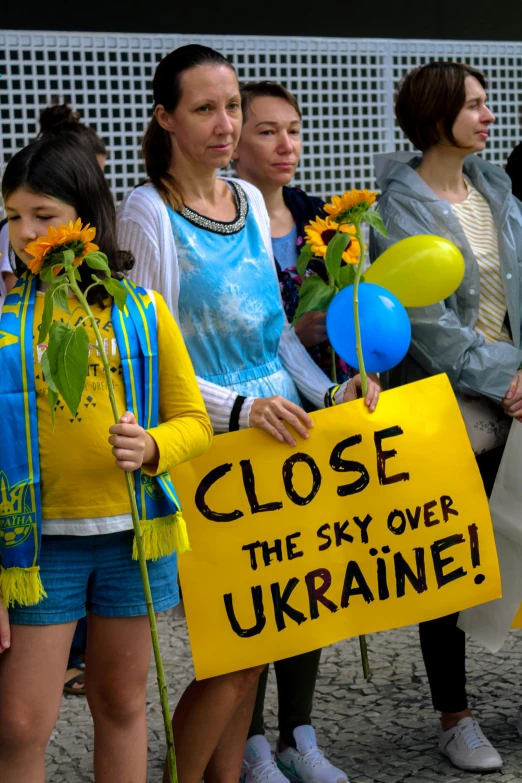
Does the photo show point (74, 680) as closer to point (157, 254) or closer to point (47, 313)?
point (157, 254)

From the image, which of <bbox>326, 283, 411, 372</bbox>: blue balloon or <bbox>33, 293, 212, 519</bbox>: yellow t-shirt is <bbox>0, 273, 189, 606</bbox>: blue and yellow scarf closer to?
<bbox>33, 293, 212, 519</bbox>: yellow t-shirt

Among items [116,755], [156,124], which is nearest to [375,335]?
[156,124]

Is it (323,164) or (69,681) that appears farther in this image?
(323,164)

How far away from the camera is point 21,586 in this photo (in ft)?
7.11

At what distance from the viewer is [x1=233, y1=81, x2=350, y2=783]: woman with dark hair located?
3076 millimetres

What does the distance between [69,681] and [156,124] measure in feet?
7.02

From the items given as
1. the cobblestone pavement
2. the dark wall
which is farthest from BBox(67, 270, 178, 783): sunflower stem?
the dark wall

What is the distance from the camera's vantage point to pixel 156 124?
9.00 feet

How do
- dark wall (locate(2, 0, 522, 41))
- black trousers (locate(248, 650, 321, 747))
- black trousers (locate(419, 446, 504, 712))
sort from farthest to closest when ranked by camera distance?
dark wall (locate(2, 0, 522, 41))
black trousers (locate(419, 446, 504, 712))
black trousers (locate(248, 650, 321, 747))

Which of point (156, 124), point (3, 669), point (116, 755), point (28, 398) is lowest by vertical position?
point (116, 755)

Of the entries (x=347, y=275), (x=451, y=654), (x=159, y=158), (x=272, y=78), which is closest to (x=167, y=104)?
(x=159, y=158)

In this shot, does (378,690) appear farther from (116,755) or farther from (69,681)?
(116,755)

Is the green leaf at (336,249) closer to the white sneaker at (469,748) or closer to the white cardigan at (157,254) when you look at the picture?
the white cardigan at (157,254)

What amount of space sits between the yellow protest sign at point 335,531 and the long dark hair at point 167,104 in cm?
62
